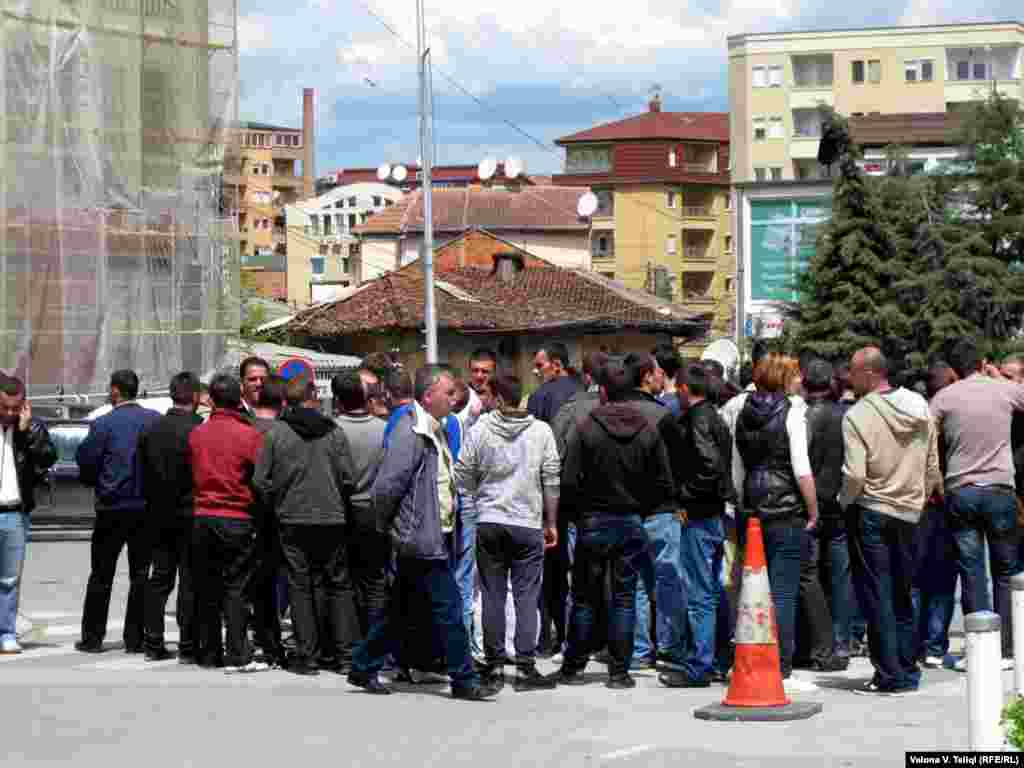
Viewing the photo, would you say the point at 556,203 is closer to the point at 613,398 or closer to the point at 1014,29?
the point at 1014,29

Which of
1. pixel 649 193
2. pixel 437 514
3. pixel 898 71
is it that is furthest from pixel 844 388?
pixel 649 193

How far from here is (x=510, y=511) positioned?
12203 millimetres

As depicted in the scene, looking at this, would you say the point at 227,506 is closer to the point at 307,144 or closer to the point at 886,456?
the point at 886,456

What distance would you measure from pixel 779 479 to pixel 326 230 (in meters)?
143

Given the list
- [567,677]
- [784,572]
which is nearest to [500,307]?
[567,677]

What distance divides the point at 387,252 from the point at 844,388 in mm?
99268

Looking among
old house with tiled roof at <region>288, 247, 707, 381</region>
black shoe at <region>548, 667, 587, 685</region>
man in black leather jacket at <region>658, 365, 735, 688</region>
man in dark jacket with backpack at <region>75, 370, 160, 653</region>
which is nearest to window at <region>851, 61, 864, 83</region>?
old house with tiled roof at <region>288, 247, 707, 381</region>

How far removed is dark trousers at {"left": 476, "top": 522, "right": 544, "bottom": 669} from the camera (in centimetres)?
1223

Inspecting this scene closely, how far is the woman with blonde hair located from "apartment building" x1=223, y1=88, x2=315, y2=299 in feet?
406

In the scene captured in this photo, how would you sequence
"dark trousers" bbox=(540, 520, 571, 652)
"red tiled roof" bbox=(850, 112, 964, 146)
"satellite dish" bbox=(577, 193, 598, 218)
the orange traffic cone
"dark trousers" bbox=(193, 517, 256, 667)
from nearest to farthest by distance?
1. the orange traffic cone
2. "dark trousers" bbox=(193, 517, 256, 667)
3. "dark trousers" bbox=(540, 520, 571, 652)
4. "red tiled roof" bbox=(850, 112, 964, 146)
5. "satellite dish" bbox=(577, 193, 598, 218)

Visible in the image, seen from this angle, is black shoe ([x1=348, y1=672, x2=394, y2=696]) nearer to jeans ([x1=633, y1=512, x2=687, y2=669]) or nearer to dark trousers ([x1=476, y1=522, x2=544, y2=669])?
dark trousers ([x1=476, y1=522, x2=544, y2=669])

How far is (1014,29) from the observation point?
106m

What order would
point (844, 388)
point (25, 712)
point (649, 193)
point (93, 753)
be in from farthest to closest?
point (649, 193)
point (844, 388)
point (25, 712)
point (93, 753)

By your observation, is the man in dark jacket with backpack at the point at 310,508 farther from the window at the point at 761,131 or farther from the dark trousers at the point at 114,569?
the window at the point at 761,131
